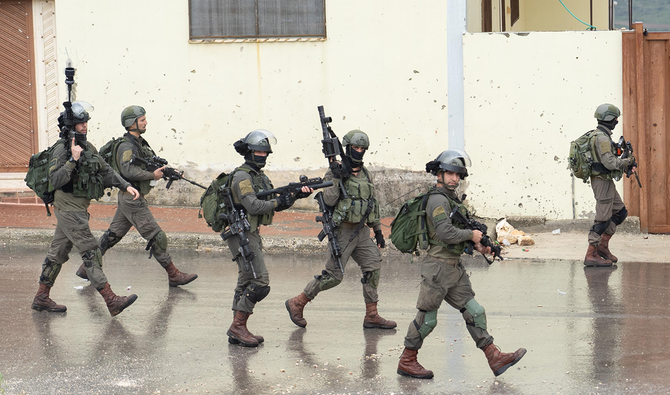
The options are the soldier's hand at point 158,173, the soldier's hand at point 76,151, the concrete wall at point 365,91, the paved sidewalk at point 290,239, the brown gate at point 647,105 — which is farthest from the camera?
the concrete wall at point 365,91

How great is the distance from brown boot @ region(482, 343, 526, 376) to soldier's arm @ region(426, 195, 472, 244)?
0.78 meters

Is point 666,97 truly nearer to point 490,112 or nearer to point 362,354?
point 490,112

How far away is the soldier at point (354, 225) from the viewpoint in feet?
23.0

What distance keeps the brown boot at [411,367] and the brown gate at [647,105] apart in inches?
249

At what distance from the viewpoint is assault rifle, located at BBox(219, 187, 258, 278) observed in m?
6.62

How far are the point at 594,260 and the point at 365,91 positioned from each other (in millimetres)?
4209

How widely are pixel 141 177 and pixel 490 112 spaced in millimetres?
5233

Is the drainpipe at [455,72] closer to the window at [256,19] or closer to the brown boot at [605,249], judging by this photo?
the window at [256,19]

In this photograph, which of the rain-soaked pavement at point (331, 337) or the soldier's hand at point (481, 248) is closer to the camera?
the rain-soaked pavement at point (331, 337)

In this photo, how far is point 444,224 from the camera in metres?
5.79

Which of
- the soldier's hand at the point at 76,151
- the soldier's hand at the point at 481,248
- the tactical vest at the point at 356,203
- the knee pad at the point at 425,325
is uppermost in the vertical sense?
the soldier's hand at the point at 76,151

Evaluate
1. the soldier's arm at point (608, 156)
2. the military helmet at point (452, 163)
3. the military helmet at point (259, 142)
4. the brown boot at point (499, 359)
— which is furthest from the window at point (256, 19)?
the brown boot at point (499, 359)

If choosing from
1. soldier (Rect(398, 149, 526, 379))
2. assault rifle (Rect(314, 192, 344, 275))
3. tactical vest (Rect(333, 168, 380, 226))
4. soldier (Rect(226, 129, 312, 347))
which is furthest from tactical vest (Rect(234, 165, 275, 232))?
soldier (Rect(398, 149, 526, 379))

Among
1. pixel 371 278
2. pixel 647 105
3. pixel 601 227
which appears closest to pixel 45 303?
pixel 371 278
